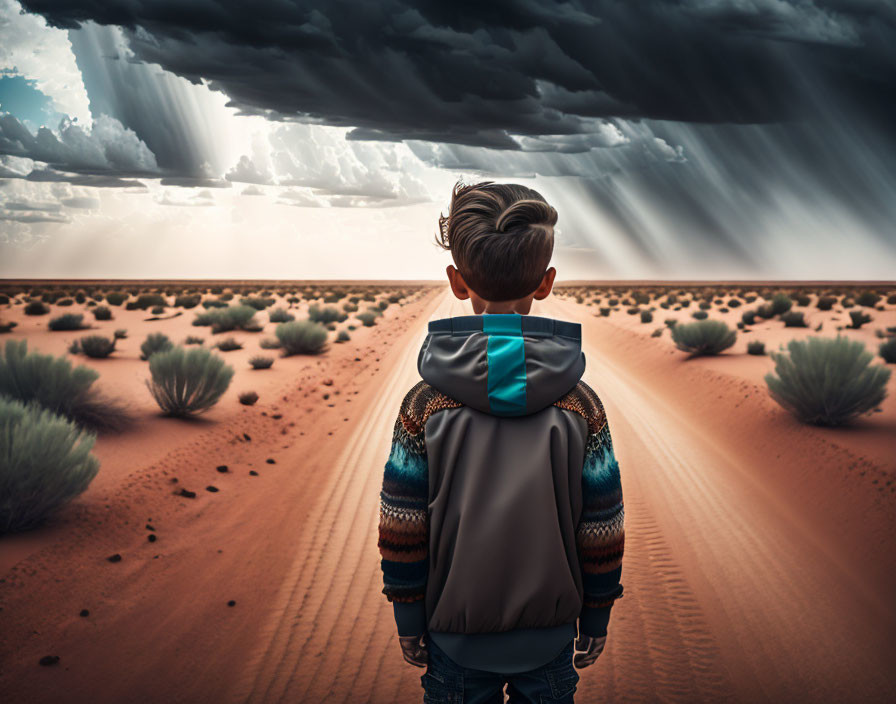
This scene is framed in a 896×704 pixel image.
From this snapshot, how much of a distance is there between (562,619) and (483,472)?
1.93ft

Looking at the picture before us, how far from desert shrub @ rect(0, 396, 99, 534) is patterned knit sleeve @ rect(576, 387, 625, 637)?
5472mm

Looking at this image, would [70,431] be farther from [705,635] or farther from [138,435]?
[705,635]

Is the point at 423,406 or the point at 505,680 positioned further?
the point at 505,680

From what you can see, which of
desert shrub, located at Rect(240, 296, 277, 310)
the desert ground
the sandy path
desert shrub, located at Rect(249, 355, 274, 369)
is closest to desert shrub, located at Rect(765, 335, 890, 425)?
the desert ground

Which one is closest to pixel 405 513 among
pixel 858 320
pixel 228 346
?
pixel 228 346

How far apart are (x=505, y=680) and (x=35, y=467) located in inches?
210

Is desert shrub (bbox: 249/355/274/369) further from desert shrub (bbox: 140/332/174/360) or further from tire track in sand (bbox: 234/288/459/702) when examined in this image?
tire track in sand (bbox: 234/288/459/702)

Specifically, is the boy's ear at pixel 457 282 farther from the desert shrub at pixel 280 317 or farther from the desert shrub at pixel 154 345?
the desert shrub at pixel 280 317

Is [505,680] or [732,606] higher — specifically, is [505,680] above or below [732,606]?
above

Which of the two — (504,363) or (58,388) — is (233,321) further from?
(504,363)

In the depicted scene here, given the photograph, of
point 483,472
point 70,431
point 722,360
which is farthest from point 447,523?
point 722,360

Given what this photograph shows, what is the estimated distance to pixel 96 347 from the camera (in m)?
14.6

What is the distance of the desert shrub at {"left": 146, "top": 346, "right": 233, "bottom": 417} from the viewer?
935 centimetres

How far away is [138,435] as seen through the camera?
330 inches
